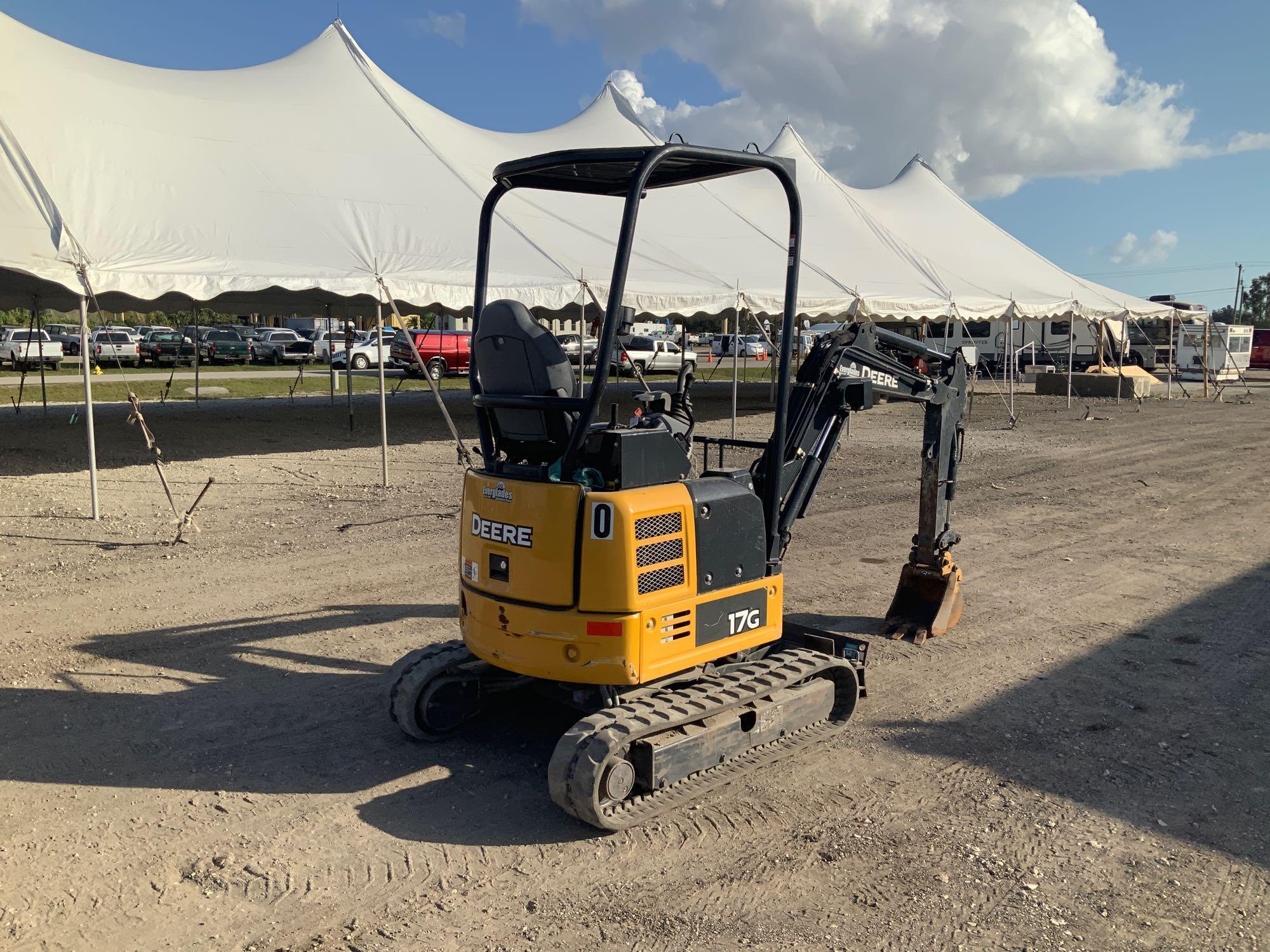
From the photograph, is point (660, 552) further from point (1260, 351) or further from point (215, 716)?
point (1260, 351)

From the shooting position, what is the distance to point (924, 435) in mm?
6637

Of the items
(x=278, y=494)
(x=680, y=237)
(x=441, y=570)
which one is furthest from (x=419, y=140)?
(x=441, y=570)

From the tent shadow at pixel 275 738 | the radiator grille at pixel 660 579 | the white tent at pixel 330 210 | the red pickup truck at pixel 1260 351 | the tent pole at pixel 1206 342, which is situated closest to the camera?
the radiator grille at pixel 660 579

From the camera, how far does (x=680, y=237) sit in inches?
658

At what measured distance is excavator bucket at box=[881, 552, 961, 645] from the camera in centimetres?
672

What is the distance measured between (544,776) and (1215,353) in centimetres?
4160

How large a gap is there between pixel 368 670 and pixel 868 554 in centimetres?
489

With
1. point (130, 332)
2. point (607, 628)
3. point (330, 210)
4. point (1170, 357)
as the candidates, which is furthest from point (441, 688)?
point (130, 332)

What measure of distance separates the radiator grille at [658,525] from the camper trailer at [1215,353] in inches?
1283

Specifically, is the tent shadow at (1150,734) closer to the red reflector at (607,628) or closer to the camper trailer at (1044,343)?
the red reflector at (607,628)

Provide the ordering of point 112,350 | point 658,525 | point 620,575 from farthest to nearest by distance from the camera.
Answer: point 112,350, point 658,525, point 620,575

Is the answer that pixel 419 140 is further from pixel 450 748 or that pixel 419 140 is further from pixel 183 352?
pixel 183 352

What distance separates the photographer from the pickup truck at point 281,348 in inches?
1609

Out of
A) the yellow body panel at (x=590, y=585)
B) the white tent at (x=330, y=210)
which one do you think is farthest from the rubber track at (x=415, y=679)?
the white tent at (x=330, y=210)
